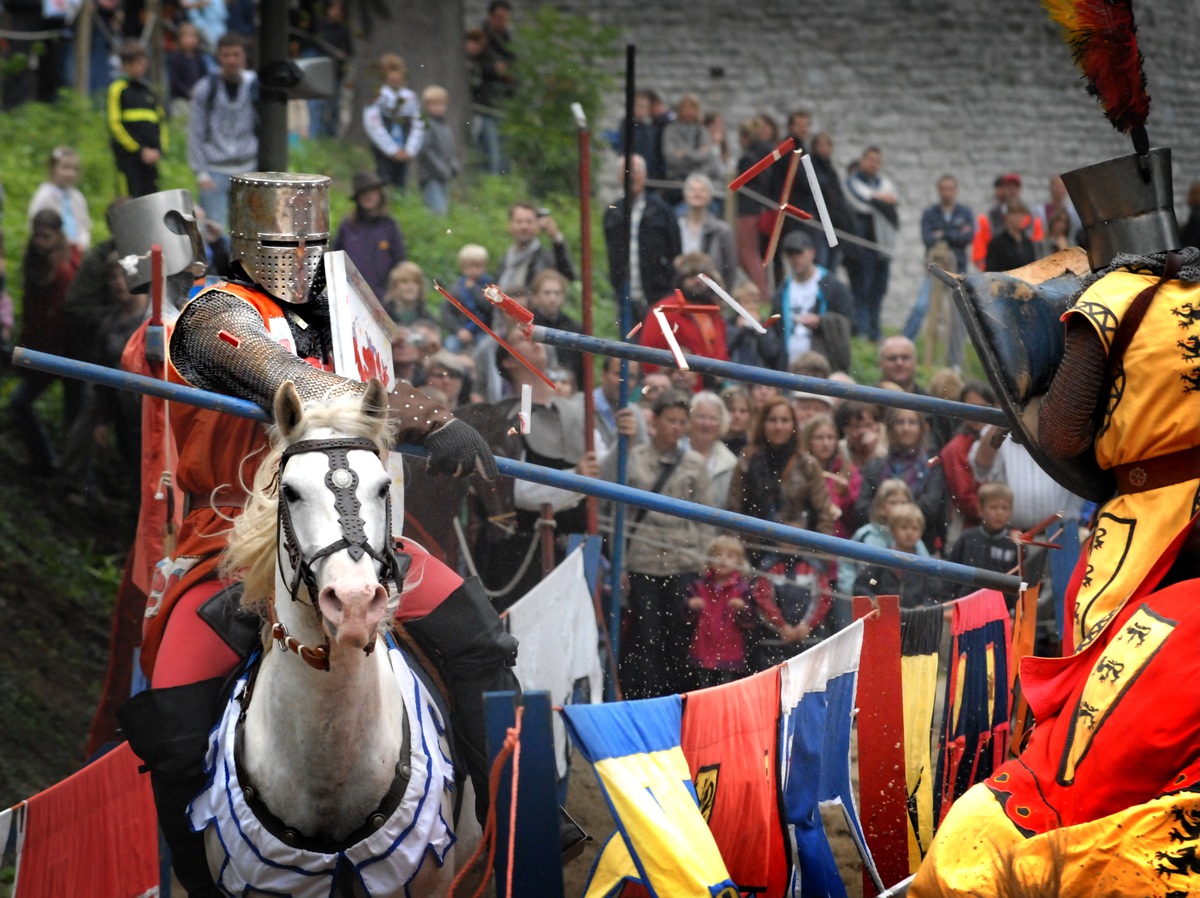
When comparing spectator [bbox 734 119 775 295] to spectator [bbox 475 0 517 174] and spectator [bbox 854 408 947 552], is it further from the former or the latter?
spectator [bbox 854 408 947 552]

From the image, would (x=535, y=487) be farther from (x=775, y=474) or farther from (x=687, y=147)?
(x=687, y=147)

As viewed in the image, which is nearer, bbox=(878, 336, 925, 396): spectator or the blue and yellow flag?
the blue and yellow flag

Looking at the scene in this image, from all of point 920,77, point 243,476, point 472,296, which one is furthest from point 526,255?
point 920,77

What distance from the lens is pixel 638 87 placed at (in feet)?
52.4

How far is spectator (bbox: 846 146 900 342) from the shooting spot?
12.8m

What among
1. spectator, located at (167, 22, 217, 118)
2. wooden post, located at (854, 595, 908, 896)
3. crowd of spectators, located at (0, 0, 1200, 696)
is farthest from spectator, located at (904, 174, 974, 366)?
wooden post, located at (854, 595, 908, 896)

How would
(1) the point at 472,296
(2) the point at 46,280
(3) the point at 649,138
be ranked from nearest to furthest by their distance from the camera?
1. (1) the point at 472,296
2. (2) the point at 46,280
3. (3) the point at 649,138

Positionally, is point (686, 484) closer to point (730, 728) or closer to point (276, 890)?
point (730, 728)

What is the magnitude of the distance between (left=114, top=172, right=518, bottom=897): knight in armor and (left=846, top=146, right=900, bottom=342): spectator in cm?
850

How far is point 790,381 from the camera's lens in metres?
4.96

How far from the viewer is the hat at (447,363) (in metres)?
7.58

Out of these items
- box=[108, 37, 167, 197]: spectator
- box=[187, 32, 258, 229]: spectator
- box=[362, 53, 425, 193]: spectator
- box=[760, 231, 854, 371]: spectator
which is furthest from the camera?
box=[362, 53, 425, 193]: spectator

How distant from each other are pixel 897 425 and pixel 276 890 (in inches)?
170

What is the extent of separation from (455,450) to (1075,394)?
1566mm
